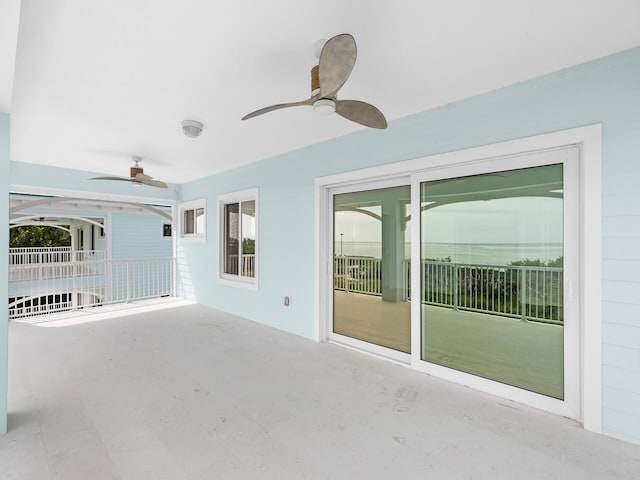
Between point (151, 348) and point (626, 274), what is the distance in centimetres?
443

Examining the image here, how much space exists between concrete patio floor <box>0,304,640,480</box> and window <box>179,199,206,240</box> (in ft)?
10.3

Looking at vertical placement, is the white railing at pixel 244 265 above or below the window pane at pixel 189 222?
below

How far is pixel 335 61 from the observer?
160cm

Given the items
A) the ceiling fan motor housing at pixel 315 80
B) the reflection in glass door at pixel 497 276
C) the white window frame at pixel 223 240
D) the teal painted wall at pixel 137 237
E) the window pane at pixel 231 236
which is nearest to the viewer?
the ceiling fan motor housing at pixel 315 80

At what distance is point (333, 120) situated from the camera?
10.6 feet

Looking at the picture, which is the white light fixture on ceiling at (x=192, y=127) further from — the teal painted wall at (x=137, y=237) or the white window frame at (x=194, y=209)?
the teal painted wall at (x=137, y=237)

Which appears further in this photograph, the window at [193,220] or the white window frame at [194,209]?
the window at [193,220]

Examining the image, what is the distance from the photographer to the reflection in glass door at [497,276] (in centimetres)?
240

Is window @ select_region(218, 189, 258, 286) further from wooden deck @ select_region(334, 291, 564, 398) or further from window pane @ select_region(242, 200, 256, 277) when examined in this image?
wooden deck @ select_region(334, 291, 564, 398)

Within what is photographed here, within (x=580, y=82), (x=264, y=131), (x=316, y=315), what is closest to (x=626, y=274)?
(x=580, y=82)

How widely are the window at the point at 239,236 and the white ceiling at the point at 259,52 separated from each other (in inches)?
78.9

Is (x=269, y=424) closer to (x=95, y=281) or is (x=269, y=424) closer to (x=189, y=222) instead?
(x=189, y=222)

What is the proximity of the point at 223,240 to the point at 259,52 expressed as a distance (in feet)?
13.4

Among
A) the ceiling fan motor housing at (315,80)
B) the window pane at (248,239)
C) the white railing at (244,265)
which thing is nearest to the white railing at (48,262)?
the white railing at (244,265)
